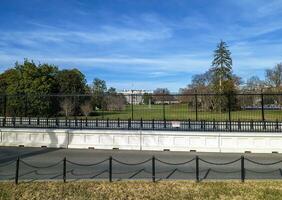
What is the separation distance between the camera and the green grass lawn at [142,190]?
36.8 feet

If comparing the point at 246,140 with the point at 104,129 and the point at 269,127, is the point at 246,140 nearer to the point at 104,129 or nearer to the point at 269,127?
the point at 269,127

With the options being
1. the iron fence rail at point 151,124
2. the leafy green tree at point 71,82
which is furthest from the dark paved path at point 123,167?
the leafy green tree at point 71,82

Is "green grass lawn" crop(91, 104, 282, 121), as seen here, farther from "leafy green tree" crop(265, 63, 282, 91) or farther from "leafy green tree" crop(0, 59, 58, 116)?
"leafy green tree" crop(265, 63, 282, 91)

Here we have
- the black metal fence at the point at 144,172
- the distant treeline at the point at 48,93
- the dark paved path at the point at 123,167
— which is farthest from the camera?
the distant treeline at the point at 48,93

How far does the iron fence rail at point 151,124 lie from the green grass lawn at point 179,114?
0.64 meters

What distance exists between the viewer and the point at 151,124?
925 inches

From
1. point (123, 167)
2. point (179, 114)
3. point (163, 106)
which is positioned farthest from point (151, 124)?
point (123, 167)

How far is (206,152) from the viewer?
65.4 feet

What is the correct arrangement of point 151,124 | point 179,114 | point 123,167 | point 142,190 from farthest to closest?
point 179,114
point 151,124
point 123,167
point 142,190

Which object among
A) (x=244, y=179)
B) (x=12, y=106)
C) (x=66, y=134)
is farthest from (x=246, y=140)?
(x=12, y=106)

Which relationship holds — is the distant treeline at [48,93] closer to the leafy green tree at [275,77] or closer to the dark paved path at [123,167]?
the dark paved path at [123,167]

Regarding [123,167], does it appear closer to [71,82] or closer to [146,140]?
[146,140]

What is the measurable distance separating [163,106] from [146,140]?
10.9 feet

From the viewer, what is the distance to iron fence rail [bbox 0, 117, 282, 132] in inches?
821
